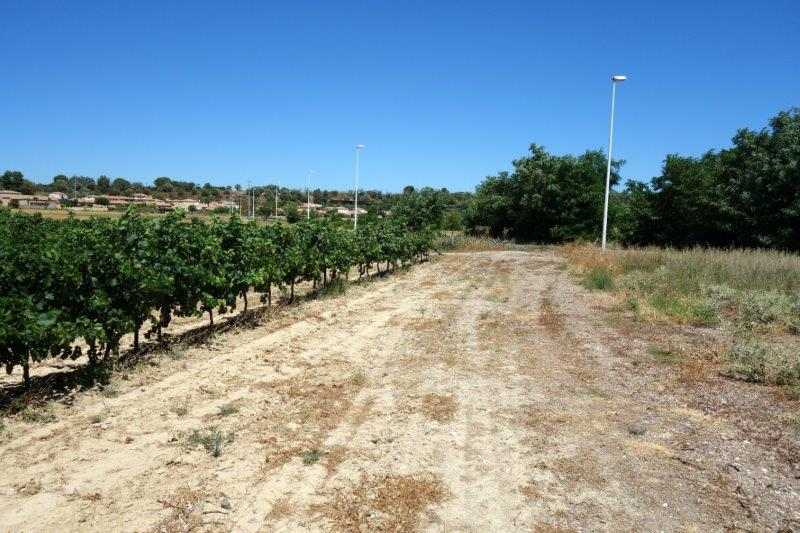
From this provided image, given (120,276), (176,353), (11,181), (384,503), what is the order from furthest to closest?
(11,181) < (176,353) < (120,276) < (384,503)

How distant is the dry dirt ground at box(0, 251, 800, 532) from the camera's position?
387 cm

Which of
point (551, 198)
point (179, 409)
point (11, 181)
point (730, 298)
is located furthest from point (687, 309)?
point (11, 181)

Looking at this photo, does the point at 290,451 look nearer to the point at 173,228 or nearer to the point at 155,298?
the point at 155,298

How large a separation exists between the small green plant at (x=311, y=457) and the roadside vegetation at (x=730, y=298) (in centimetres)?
577

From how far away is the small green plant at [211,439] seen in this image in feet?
15.7

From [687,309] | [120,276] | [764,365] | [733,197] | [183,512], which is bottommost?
[183,512]

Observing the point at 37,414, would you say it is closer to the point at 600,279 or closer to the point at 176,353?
the point at 176,353

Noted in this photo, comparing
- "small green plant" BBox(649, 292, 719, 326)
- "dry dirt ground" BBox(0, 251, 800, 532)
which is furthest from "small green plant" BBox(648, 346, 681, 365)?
"small green plant" BBox(649, 292, 719, 326)

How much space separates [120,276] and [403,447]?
439cm

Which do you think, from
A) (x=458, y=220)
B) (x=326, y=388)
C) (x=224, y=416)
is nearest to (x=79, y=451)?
(x=224, y=416)

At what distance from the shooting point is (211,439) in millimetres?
4965

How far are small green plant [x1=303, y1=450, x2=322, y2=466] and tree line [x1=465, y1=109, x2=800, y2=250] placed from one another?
2390 centimetres

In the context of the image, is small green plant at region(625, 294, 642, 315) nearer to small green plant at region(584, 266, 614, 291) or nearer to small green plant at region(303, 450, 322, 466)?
small green plant at region(584, 266, 614, 291)

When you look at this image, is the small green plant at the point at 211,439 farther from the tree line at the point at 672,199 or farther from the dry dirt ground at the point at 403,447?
the tree line at the point at 672,199
